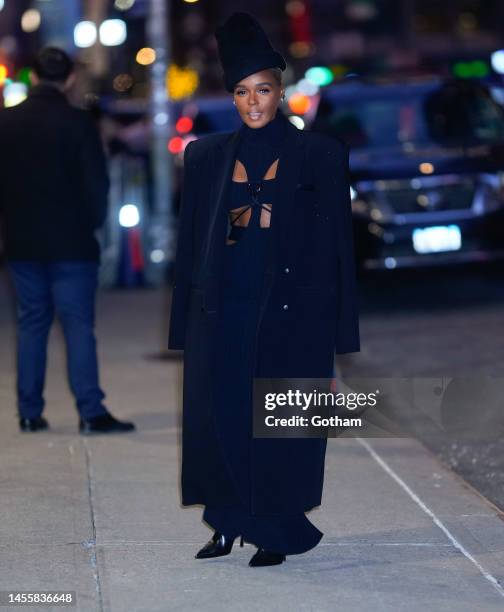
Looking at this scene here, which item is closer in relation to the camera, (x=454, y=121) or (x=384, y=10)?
(x=454, y=121)

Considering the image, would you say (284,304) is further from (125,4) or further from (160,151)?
(125,4)

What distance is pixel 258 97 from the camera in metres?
5.48

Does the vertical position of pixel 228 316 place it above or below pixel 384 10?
below

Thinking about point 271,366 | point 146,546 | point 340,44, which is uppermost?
point 340,44

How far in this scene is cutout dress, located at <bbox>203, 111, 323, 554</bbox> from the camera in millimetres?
5496

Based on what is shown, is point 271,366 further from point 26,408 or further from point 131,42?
point 131,42

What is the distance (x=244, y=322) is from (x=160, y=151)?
10.9m

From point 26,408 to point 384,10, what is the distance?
61.1 metres

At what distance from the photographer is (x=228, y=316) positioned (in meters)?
5.52

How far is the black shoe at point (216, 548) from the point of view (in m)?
5.70

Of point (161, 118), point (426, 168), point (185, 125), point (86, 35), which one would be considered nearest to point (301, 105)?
point (185, 125)

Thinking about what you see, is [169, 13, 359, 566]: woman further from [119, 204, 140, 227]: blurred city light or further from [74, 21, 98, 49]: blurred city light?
[74, 21, 98, 49]: blurred city light

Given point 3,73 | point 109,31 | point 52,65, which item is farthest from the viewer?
point 3,73

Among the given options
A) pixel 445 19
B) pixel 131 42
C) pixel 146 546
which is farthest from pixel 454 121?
pixel 445 19
